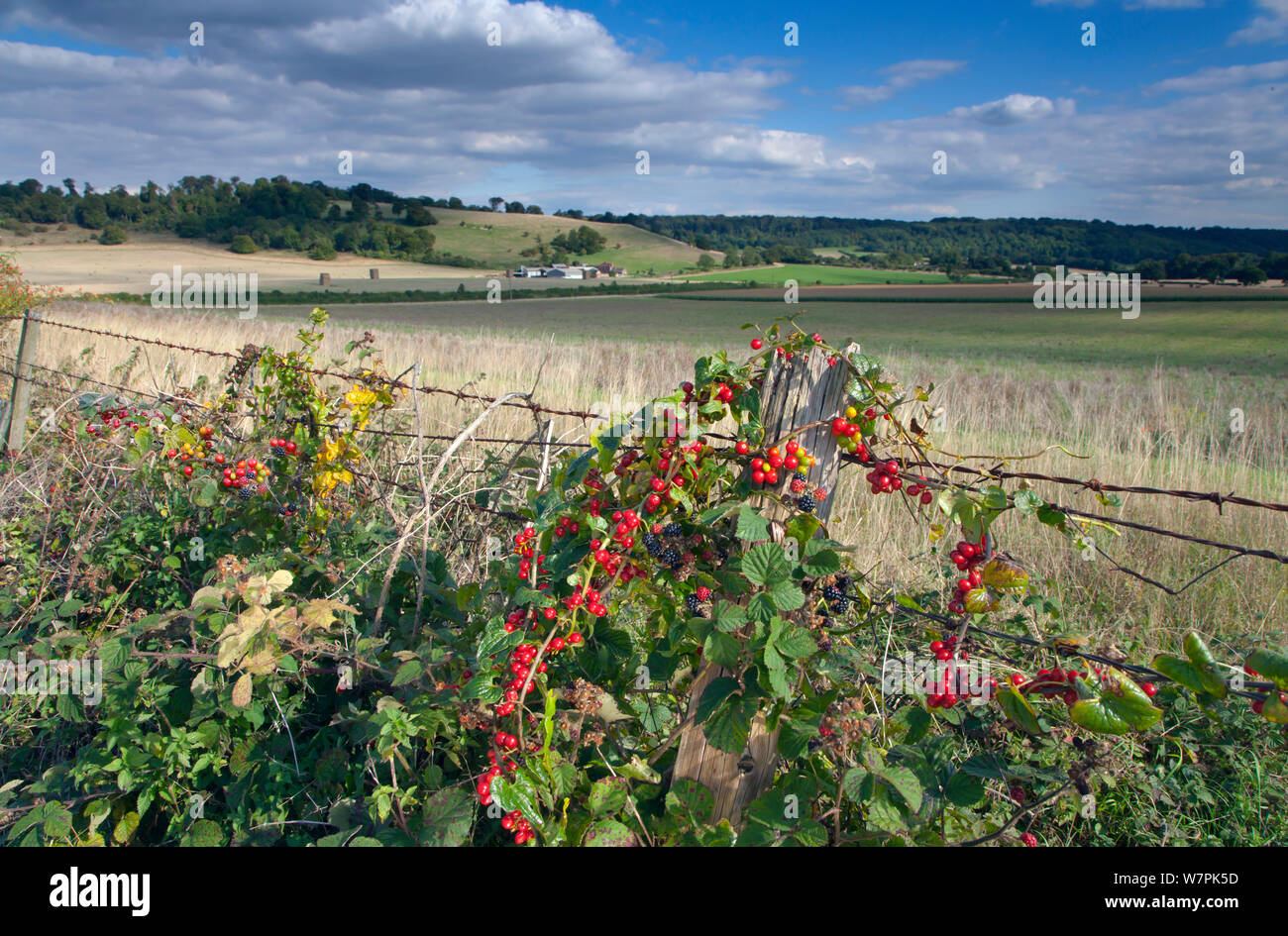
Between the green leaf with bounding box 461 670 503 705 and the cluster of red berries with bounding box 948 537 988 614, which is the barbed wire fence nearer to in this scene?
the cluster of red berries with bounding box 948 537 988 614

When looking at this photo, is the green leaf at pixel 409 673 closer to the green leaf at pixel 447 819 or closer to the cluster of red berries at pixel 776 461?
the green leaf at pixel 447 819

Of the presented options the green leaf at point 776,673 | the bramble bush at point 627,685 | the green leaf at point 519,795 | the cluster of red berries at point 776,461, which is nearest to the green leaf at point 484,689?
the bramble bush at point 627,685

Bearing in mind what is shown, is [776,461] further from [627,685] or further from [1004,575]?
[627,685]

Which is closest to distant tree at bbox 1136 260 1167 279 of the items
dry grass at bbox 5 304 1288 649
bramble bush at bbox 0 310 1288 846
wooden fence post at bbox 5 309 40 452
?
dry grass at bbox 5 304 1288 649

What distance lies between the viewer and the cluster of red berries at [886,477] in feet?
5.48

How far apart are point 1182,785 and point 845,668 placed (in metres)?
1.60

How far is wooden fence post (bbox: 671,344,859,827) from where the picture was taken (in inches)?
67.5

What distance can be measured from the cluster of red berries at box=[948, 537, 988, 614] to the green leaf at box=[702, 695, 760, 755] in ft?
1.64

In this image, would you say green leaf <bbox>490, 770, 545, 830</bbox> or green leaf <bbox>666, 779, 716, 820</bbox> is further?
green leaf <bbox>666, 779, 716, 820</bbox>

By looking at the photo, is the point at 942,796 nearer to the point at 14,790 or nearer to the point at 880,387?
the point at 880,387

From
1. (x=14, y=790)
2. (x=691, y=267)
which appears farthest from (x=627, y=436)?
(x=691, y=267)

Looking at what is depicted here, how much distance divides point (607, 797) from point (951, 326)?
137 ft

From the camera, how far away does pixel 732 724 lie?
65.8 inches

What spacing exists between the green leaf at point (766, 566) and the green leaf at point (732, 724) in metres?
0.29
